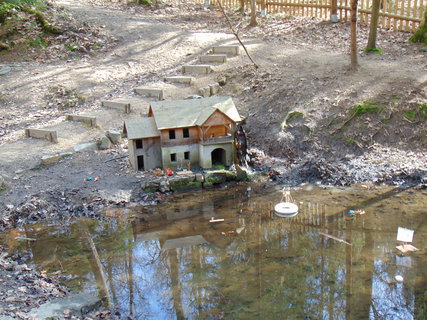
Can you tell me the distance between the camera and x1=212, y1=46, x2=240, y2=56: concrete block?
18.0 metres

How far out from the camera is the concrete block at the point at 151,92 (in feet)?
51.3

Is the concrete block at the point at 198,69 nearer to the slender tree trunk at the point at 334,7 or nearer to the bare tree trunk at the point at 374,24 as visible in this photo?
the bare tree trunk at the point at 374,24

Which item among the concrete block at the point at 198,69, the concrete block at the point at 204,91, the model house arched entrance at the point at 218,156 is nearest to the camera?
the model house arched entrance at the point at 218,156

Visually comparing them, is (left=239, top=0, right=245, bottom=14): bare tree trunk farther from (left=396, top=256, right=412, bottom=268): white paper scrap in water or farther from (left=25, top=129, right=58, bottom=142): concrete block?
(left=396, top=256, right=412, bottom=268): white paper scrap in water

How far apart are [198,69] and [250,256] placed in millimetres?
9468

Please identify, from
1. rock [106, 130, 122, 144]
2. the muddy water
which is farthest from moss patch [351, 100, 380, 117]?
rock [106, 130, 122, 144]

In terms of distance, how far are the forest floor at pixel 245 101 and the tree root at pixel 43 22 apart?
20.6 inches

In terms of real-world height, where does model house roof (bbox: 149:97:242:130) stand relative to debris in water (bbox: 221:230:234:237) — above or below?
above

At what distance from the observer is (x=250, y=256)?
9055 millimetres

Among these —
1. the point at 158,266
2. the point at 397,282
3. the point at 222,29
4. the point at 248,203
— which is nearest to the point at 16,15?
the point at 222,29

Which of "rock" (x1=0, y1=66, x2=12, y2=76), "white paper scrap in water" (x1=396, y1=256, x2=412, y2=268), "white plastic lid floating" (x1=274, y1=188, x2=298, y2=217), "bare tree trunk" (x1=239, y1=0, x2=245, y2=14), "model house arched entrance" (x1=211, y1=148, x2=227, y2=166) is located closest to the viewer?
"white paper scrap in water" (x1=396, y1=256, x2=412, y2=268)

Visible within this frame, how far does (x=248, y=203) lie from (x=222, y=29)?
11828 millimetres

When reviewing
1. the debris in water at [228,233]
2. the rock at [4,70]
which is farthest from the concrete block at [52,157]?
the rock at [4,70]

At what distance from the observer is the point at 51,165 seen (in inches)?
488
